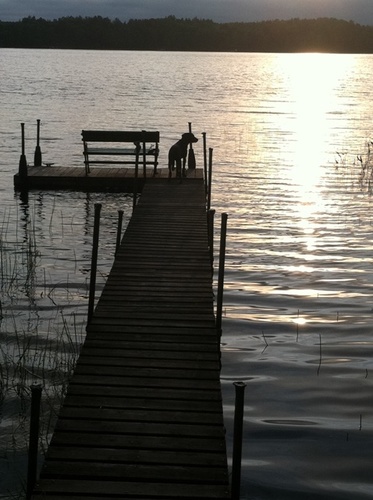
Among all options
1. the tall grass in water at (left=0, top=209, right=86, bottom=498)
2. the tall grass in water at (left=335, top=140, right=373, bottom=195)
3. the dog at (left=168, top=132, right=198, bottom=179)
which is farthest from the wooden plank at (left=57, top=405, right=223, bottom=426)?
the tall grass in water at (left=335, top=140, right=373, bottom=195)

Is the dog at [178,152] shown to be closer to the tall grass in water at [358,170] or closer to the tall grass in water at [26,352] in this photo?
the tall grass in water at [26,352]

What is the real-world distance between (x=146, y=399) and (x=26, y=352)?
397cm

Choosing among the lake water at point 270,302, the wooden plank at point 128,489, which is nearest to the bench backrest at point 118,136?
the lake water at point 270,302

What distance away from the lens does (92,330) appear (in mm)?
9031

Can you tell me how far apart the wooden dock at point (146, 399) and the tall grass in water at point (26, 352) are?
763mm

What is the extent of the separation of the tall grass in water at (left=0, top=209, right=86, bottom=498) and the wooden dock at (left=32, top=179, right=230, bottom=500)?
0.76 metres

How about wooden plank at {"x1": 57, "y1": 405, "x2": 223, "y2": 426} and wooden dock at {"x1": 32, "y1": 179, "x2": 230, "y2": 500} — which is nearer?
wooden dock at {"x1": 32, "y1": 179, "x2": 230, "y2": 500}

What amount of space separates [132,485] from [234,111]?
2285 inches

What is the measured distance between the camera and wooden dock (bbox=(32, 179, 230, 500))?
6004 millimetres

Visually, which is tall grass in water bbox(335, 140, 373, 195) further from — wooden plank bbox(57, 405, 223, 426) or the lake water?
wooden plank bbox(57, 405, 223, 426)

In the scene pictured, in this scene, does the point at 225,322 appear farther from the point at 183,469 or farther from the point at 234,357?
the point at 183,469

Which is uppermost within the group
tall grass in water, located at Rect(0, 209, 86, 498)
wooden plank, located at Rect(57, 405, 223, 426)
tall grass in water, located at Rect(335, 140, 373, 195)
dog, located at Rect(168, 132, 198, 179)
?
dog, located at Rect(168, 132, 198, 179)

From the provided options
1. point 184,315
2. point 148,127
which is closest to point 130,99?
point 148,127

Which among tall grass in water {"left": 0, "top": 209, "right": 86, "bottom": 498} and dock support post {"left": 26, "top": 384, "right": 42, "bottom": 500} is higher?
dock support post {"left": 26, "top": 384, "right": 42, "bottom": 500}
